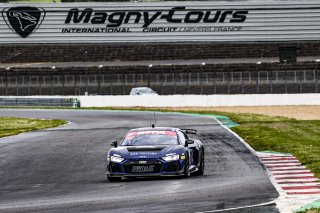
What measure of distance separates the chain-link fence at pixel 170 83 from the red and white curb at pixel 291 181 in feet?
155

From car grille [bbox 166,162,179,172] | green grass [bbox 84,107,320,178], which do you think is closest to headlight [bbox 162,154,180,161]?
car grille [bbox 166,162,179,172]

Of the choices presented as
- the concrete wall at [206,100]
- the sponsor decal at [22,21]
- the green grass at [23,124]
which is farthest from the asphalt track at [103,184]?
the sponsor decal at [22,21]

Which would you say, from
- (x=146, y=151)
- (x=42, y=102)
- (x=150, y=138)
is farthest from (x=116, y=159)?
(x=42, y=102)

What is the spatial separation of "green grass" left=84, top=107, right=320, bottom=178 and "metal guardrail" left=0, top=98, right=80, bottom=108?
27212mm

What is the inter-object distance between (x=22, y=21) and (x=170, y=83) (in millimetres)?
13990

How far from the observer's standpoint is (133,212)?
12.6 metres

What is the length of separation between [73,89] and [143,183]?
60565mm

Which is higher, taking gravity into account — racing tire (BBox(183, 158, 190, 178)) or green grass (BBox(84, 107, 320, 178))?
green grass (BBox(84, 107, 320, 178))

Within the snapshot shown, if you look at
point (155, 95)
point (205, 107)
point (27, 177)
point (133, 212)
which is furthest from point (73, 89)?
point (133, 212)

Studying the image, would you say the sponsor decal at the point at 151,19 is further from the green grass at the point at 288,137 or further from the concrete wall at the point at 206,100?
the green grass at the point at 288,137

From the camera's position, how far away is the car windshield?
18.9 metres

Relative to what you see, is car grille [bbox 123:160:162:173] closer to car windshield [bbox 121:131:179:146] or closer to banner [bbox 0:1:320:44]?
car windshield [bbox 121:131:179:146]

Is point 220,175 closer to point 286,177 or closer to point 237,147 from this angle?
point 286,177

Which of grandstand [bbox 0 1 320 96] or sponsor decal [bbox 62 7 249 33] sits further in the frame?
sponsor decal [bbox 62 7 249 33]
